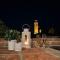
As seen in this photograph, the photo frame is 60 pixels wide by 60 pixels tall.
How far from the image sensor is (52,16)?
24.8 ft

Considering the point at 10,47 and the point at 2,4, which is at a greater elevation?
the point at 2,4

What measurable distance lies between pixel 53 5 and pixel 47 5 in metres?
0.20

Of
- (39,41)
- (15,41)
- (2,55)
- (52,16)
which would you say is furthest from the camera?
(52,16)

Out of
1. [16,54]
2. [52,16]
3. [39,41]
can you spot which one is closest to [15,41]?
[16,54]

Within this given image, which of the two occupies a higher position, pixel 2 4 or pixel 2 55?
pixel 2 4

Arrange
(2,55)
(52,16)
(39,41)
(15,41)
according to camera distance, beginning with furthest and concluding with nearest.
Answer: (52,16) < (39,41) < (15,41) < (2,55)

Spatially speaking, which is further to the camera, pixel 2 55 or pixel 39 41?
pixel 39 41

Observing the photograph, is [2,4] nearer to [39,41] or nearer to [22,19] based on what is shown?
[22,19]

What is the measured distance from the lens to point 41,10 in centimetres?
734

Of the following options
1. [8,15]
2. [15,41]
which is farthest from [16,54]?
[8,15]

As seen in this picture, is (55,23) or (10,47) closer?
(10,47)

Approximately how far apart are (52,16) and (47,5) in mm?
359

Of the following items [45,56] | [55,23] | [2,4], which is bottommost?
[45,56]

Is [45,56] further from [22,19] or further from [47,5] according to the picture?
[47,5]
